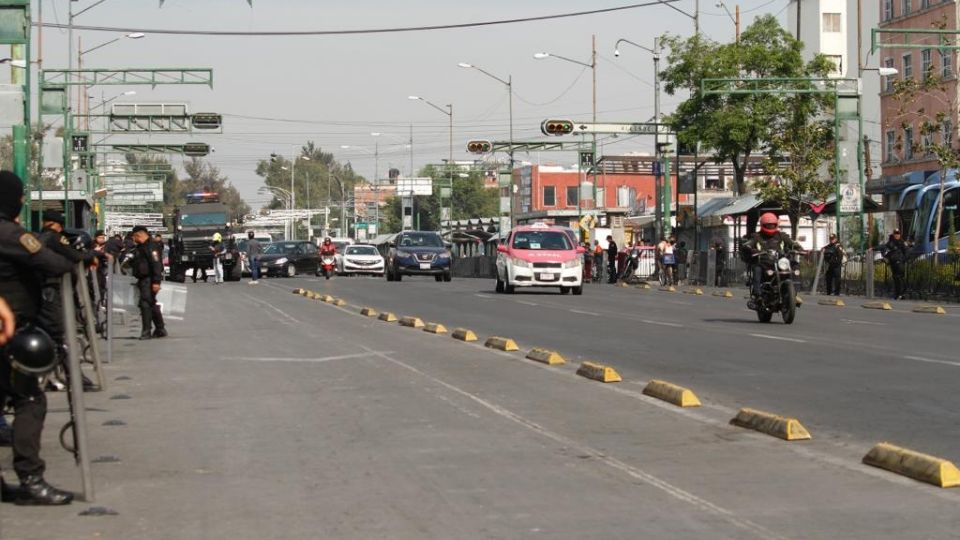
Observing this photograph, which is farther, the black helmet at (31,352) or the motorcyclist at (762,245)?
the motorcyclist at (762,245)

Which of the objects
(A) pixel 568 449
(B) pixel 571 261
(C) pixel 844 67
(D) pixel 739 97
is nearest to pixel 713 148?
(D) pixel 739 97

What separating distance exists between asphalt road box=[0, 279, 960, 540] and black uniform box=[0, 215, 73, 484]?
30 cm

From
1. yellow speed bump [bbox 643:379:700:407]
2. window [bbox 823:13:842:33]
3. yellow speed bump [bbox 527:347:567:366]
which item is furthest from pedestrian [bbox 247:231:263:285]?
window [bbox 823:13:842:33]

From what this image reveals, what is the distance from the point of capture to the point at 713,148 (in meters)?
59.7

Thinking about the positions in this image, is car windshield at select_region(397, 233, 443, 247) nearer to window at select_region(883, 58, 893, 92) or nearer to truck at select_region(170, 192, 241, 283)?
truck at select_region(170, 192, 241, 283)

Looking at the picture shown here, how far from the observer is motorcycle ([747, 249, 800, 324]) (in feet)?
77.6

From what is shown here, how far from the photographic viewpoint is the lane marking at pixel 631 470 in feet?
24.1

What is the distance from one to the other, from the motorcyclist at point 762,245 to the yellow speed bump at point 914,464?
1463cm

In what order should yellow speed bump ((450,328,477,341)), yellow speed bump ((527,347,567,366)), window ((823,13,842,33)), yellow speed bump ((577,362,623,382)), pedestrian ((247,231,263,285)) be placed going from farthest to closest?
window ((823,13,842,33)), pedestrian ((247,231,263,285)), yellow speed bump ((450,328,477,341)), yellow speed bump ((527,347,567,366)), yellow speed bump ((577,362,623,382))

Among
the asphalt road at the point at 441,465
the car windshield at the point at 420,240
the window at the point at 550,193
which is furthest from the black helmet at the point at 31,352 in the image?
the window at the point at 550,193

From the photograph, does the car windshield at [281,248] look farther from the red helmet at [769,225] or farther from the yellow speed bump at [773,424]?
the yellow speed bump at [773,424]

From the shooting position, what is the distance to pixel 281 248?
212 ft

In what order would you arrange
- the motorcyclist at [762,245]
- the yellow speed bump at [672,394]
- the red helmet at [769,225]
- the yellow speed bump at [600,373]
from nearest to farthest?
the yellow speed bump at [672,394]
the yellow speed bump at [600,373]
the motorcyclist at [762,245]
the red helmet at [769,225]

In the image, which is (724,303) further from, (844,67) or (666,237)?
(844,67)
